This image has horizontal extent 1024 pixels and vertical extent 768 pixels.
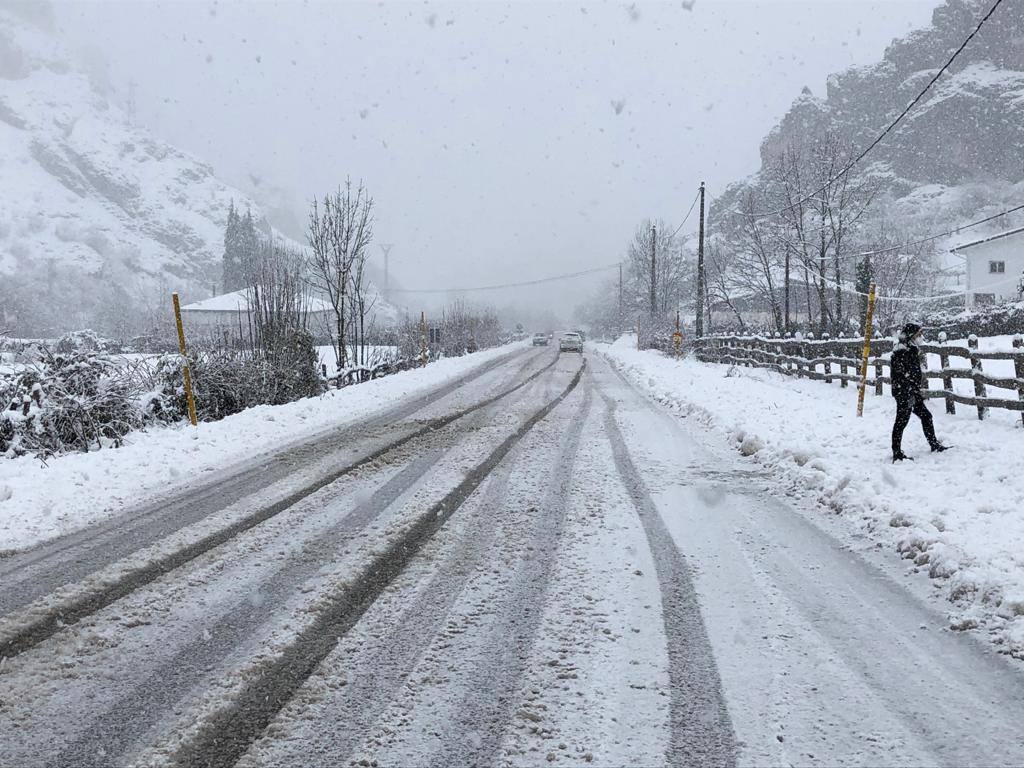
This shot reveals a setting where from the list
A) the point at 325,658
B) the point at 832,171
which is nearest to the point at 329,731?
the point at 325,658

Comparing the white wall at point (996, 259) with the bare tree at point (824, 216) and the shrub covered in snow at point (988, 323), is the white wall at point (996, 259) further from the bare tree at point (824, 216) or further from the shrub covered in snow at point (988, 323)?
the bare tree at point (824, 216)

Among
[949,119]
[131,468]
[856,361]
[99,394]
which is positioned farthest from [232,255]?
[949,119]

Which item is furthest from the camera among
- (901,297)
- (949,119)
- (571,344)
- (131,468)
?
(949,119)

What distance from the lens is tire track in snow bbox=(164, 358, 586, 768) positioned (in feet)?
7.66

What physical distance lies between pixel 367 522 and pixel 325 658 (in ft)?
7.03

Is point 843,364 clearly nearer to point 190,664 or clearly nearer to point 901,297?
point 190,664

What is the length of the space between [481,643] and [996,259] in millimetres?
51862

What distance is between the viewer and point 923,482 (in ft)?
19.4

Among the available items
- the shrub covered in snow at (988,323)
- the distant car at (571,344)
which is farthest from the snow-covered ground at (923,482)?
the distant car at (571,344)

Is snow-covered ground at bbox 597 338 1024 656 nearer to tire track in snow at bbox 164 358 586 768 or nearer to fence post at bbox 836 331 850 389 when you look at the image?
fence post at bbox 836 331 850 389

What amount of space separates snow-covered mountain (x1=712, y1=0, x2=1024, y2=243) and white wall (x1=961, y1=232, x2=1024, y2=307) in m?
46.2

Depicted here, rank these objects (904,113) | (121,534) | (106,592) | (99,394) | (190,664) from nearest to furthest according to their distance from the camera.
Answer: (190,664)
(106,592)
(121,534)
(99,394)
(904,113)

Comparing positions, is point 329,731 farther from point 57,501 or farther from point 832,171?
point 832,171

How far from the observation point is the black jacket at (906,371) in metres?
6.91
